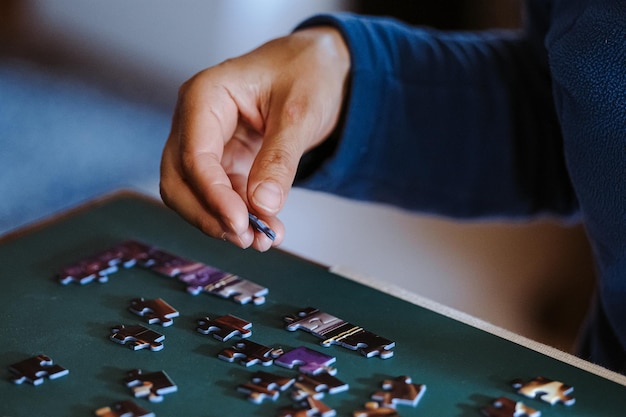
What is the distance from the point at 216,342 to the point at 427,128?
42 cm

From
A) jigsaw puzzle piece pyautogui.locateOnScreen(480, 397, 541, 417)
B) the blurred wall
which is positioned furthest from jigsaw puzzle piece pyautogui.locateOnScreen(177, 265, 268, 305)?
the blurred wall

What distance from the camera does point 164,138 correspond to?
2660 mm

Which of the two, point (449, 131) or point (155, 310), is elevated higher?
point (449, 131)

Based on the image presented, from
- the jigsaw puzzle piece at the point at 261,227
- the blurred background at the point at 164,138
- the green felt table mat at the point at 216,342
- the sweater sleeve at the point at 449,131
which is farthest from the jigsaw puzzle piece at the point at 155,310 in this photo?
the blurred background at the point at 164,138

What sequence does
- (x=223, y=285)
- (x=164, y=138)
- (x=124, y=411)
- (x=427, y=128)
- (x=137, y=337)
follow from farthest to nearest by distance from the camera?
(x=164, y=138) < (x=427, y=128) < (x=223, y=285) < (x=137, y=337) < (x=124, y=411)

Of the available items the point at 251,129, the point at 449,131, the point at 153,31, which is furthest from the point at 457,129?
the point at 153,31

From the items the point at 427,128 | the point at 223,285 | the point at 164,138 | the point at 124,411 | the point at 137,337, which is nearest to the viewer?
the point at 124,411

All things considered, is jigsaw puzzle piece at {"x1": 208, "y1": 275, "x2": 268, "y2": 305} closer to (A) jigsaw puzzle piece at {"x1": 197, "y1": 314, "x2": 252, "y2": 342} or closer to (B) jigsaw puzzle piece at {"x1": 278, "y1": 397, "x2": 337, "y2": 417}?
(A) jigsaw puzzle piece at {"x1": 197, "y1": 314, "x2": 252, "y2": 342}

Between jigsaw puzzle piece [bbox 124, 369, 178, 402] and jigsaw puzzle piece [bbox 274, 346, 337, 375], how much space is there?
0.09 m

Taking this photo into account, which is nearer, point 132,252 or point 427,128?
point 132,252

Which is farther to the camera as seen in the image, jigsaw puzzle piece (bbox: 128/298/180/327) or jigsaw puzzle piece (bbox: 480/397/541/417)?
jigsaw puzzle piece (bbox: 128/298/180/327)

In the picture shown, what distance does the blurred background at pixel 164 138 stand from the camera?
7.83 feet

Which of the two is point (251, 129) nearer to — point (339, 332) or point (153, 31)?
point (339, 332)

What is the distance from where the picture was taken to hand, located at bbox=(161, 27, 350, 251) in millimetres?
749
